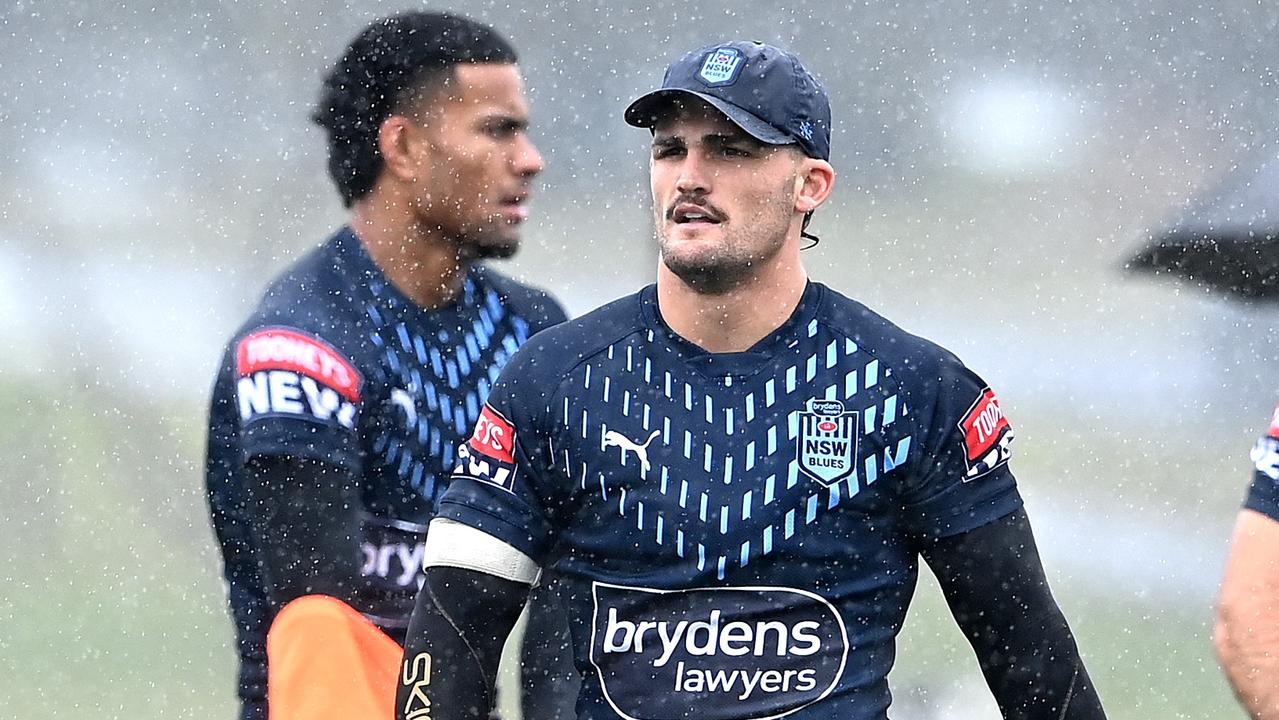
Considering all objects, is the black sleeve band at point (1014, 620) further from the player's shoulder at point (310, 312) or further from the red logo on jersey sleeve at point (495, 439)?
the player's shoulder at point (310, 312)

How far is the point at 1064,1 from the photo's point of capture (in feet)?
32.5

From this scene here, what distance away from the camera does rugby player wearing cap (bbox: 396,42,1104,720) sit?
290cm

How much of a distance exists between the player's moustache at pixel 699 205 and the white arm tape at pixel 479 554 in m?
0.56

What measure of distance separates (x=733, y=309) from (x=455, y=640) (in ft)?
2.16

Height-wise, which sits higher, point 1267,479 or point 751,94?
point 751,94

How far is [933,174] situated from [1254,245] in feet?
5.76

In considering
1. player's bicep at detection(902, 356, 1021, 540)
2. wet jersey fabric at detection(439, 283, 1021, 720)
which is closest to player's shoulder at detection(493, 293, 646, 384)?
wet jersey fabric at detection(439, 283, 1021, 720)

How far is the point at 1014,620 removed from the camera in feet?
9.77

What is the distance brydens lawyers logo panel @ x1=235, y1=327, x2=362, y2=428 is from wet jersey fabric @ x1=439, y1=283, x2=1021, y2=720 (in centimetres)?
49

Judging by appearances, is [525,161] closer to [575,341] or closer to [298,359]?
[298,359]

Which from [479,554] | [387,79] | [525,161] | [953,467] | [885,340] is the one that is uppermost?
[387,79]

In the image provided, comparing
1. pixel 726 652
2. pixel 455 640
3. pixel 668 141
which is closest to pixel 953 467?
pixel 726 652

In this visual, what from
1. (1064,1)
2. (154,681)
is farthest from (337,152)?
(1064,1)

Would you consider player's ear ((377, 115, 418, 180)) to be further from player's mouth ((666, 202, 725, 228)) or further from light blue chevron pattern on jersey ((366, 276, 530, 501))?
player's mouth ((666, 202, 725, 228))
